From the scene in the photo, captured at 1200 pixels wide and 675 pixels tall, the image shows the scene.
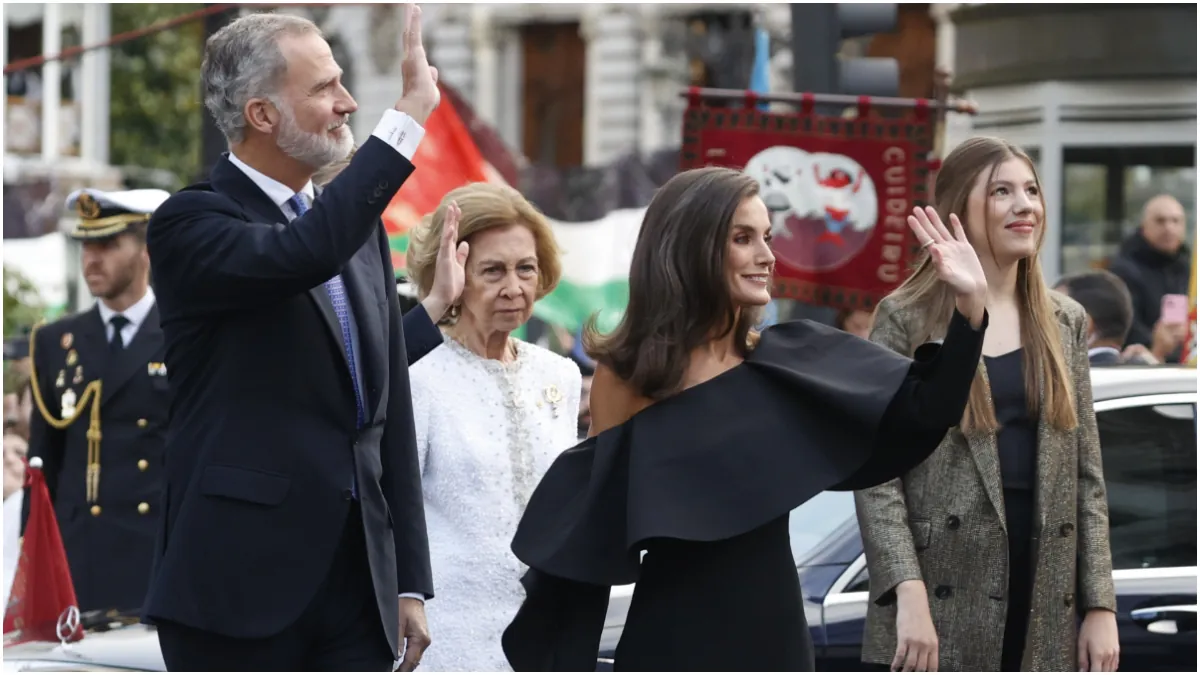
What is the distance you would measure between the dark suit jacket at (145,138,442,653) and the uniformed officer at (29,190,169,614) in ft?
11.5

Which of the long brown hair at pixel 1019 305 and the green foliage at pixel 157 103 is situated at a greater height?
the green foliage at pixel 157 103

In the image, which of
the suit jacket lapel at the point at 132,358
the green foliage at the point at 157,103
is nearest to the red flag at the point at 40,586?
the suit jacket lapel at the point at 132,358

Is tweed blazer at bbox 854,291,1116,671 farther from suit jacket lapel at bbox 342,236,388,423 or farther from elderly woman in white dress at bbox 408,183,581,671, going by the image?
suit jacket lapel at bbox 342,236,388,423

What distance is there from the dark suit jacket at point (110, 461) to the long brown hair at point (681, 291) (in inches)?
141

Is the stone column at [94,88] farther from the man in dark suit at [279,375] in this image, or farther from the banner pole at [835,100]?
the man in dark suit at [279,375]

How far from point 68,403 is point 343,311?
374cm

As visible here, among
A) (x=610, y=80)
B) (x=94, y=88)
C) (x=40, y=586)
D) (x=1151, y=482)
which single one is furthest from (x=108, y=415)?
(x=94, y=88)

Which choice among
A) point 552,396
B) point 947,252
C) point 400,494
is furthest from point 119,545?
point 947,252

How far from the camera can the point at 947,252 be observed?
3.94 meters

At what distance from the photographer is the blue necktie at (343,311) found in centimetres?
383

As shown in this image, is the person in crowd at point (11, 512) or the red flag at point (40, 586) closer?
the red flag at point (40, 586)

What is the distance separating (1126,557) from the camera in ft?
18.0

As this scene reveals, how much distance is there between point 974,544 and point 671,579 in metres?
0.93

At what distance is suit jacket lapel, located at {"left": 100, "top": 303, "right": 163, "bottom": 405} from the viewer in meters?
7.29
